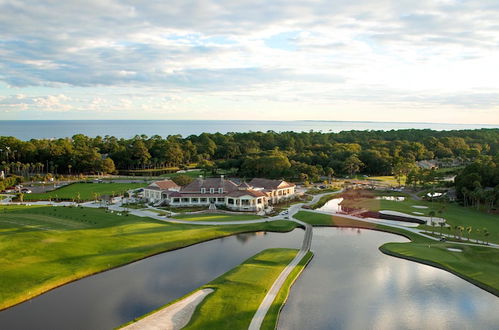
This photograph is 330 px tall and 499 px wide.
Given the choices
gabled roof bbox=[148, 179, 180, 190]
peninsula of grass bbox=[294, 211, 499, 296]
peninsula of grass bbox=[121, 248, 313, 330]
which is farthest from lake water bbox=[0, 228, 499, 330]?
gabled roof bbox=[148, 179, 180, 190]

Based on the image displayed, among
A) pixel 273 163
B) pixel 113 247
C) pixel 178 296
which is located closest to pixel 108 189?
pixel 273 163

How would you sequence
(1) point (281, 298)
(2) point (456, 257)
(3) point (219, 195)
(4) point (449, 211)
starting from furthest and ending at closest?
1. (3) point (219, 195)
2. (4) point (449, 211)
3. (2) point (456, 257)
4. (1) point (281, 298)

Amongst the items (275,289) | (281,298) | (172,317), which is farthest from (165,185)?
(172,317)

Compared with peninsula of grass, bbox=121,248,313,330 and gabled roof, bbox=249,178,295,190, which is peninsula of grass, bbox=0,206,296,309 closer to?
peninsula of grass, bbox=121,248,313,330

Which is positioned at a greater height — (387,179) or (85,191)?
(387,179)

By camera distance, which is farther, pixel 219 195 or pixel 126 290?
pixel 219 195

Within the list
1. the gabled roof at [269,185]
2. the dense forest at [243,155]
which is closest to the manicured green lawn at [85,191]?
the dense forest at [243,155]

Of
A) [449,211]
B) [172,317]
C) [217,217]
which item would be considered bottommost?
[172,317]

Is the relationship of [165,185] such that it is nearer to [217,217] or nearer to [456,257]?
[217,217]
